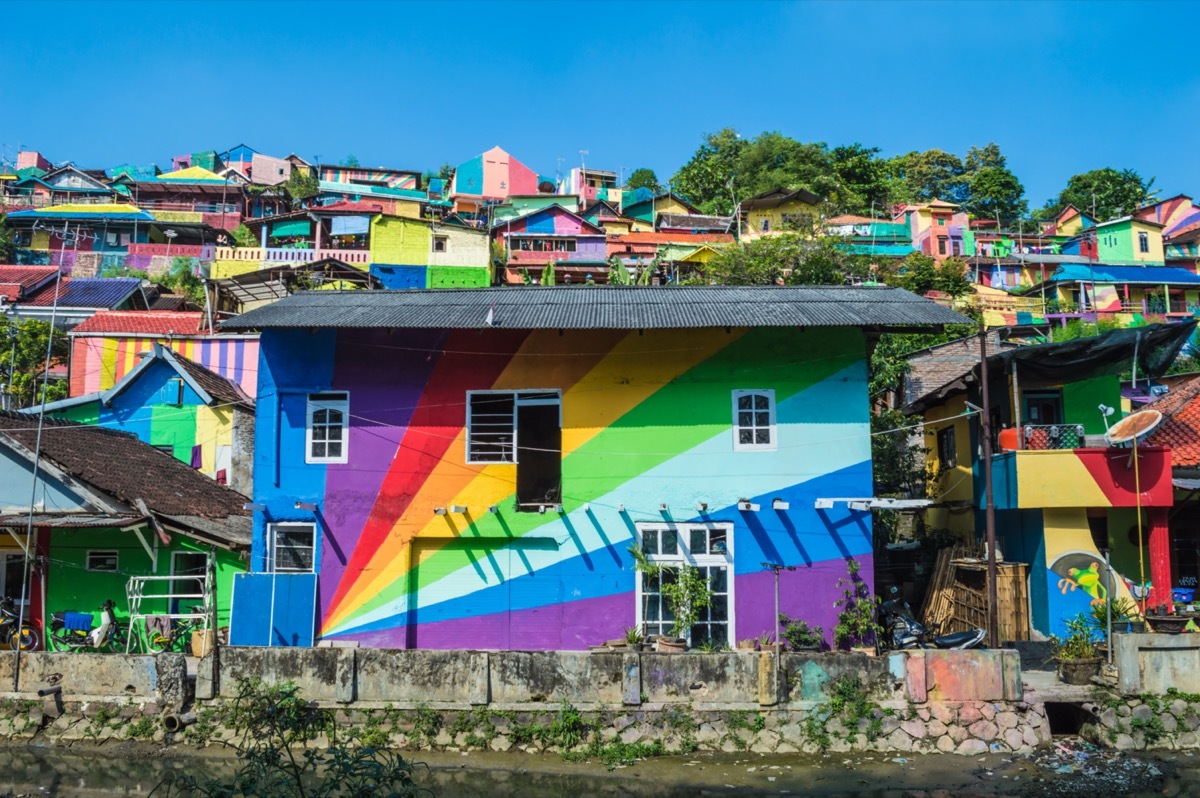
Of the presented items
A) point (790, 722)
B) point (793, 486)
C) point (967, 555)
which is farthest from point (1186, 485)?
point (790, 722)

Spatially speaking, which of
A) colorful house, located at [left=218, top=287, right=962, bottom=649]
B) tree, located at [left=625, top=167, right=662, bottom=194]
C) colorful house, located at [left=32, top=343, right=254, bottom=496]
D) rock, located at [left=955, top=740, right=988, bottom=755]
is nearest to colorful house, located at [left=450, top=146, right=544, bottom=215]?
tree, located at [left=625, top=167, right=662, bottom=194]

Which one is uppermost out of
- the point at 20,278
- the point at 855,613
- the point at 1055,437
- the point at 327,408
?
the point at 20,278

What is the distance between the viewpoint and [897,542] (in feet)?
76.8

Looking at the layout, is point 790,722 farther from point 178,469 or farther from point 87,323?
point 87,323

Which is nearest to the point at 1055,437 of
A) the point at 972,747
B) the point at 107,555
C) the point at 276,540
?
the point at 972,747

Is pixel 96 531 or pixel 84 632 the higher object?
pixel 96 531

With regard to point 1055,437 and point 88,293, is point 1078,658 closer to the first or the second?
point 1055,437

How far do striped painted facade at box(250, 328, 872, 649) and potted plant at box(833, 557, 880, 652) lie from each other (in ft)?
0.65

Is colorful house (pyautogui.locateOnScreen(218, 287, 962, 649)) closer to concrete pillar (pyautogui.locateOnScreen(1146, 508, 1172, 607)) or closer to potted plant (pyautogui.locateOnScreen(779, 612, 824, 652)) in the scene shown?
potted plant (pyautogui.locateOnScreen(779, 612, 824, 652))

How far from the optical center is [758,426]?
16.9 metres

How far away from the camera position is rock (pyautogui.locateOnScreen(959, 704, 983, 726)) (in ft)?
45.4

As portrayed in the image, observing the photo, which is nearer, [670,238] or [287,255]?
[287,255]

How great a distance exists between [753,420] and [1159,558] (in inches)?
299

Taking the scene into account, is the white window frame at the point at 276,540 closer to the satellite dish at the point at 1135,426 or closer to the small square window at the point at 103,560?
the small square window at the point at 103,560
